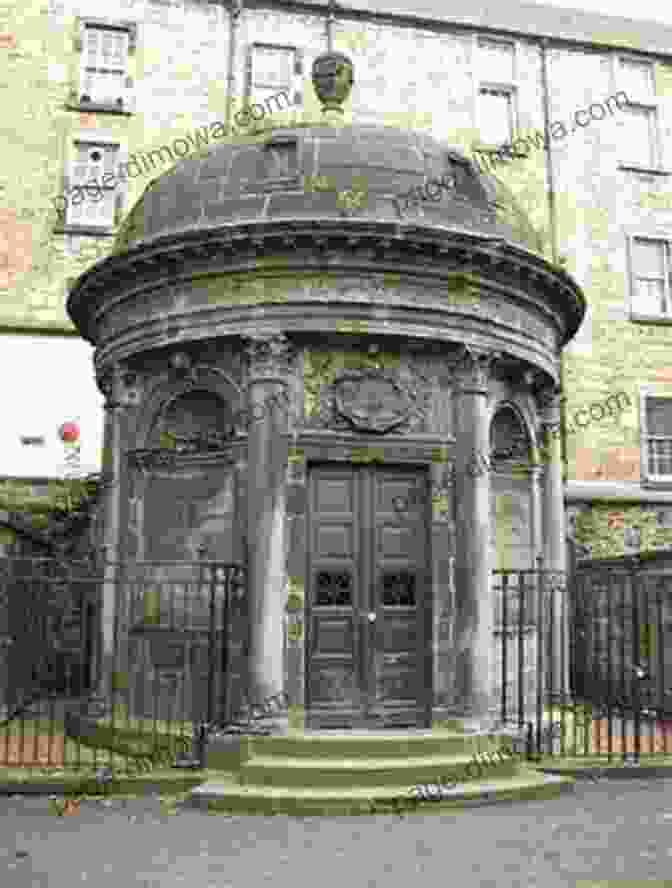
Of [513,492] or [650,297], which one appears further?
[650,297]

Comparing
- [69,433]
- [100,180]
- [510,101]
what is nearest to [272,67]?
[100,180]

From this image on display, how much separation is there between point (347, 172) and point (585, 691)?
1051cm

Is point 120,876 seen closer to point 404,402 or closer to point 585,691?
point 404,402

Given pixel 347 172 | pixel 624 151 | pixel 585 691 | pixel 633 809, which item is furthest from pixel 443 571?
pixel 624 151

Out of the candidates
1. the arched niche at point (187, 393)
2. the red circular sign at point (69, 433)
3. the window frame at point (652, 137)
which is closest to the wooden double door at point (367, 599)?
the arched niche at point (187, 393)

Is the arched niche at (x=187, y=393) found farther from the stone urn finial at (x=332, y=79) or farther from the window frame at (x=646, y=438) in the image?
the window frame at (x=646, y=438)

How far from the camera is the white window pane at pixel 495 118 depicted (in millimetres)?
24891

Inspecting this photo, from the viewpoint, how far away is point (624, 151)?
25.4 metres

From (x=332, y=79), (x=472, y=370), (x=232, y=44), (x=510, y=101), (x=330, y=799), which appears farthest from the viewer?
(x=510, y=101)

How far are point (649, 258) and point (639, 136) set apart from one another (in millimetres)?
3469

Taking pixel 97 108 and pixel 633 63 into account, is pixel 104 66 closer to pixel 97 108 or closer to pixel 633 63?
pixel 97 108

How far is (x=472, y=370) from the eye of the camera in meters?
11.4

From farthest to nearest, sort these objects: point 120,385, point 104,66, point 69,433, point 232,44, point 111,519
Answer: point 232,44
point 104,66
point 69,433
point 120,385
point 111,519

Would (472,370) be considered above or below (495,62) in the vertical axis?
below
